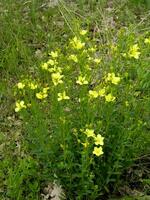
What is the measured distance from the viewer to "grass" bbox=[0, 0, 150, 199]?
257 cm

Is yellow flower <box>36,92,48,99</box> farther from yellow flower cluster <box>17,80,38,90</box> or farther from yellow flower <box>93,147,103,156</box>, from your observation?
yellow flower <box>93,147,103,156</box>

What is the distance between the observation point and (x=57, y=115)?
2488 mm

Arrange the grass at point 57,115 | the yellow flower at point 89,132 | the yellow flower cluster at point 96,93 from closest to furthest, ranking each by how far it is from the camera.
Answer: the yellow flower at point 89,132 → the yellow flower cluster at point 96,93 → the grass at point 57,115

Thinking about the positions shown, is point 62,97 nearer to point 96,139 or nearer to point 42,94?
point 42,94

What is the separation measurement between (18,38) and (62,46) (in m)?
0.42

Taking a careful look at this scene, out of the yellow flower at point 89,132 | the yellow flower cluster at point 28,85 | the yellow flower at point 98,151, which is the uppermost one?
the yellow flower cluster at point 28,85

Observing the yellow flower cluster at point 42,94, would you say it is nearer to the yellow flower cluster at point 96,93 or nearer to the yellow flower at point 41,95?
the yellow flower at point 41,95

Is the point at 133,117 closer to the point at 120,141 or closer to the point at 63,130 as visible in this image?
the point at 120,141

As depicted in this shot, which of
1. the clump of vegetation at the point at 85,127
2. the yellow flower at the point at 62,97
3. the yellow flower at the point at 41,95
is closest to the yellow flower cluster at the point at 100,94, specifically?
the clump of vegetation at the point at 85,127

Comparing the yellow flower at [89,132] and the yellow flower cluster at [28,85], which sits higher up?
the yellow flower cluster at [28,85]

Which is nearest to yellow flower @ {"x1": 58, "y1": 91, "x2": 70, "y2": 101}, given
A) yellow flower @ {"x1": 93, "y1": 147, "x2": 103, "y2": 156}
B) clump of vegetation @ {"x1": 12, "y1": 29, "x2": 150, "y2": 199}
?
clump of vegetation @ {"x1": 12, "y1": 29, "x2": 150, "y2": 199}

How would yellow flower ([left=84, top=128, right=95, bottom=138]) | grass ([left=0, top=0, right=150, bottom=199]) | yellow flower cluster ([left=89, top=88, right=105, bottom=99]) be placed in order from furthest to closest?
grass ([left=0, top=0, right=150, bottom=199])
yellow flower cluster ([left=89, top=88, right=105, bottom=99])
yellow flower ([left=84, top=128, right=95, bottom=138])

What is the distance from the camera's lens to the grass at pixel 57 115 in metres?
2.57

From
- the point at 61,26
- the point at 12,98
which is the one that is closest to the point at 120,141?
the point at 12,98
